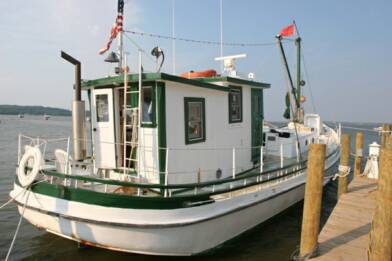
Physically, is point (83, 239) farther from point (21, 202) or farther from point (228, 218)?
point (228, 218)

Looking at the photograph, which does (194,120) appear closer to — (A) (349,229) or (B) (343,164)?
(A) (349,229)

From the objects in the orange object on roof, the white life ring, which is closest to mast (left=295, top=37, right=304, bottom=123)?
the orange object on roof

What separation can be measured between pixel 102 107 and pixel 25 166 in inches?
76.2

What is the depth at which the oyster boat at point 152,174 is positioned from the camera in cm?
490

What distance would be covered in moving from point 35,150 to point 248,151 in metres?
5.40

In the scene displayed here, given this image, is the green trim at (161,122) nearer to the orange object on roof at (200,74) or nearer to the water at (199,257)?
the water at (199,257)

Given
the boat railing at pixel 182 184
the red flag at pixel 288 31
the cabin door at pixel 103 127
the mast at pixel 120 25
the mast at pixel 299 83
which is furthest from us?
the mast at pixel 299 83

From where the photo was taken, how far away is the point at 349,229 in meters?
5.54

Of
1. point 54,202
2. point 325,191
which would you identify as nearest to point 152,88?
point 54,202

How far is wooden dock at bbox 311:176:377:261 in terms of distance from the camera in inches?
186

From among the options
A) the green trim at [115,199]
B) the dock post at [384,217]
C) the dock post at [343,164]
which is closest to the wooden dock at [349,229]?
the dock post at [343,164]

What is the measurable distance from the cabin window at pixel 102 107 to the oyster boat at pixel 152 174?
0.02 meters

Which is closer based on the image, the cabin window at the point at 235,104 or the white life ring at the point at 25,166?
the white life ring at the point at 25,166

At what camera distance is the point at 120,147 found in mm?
6492
